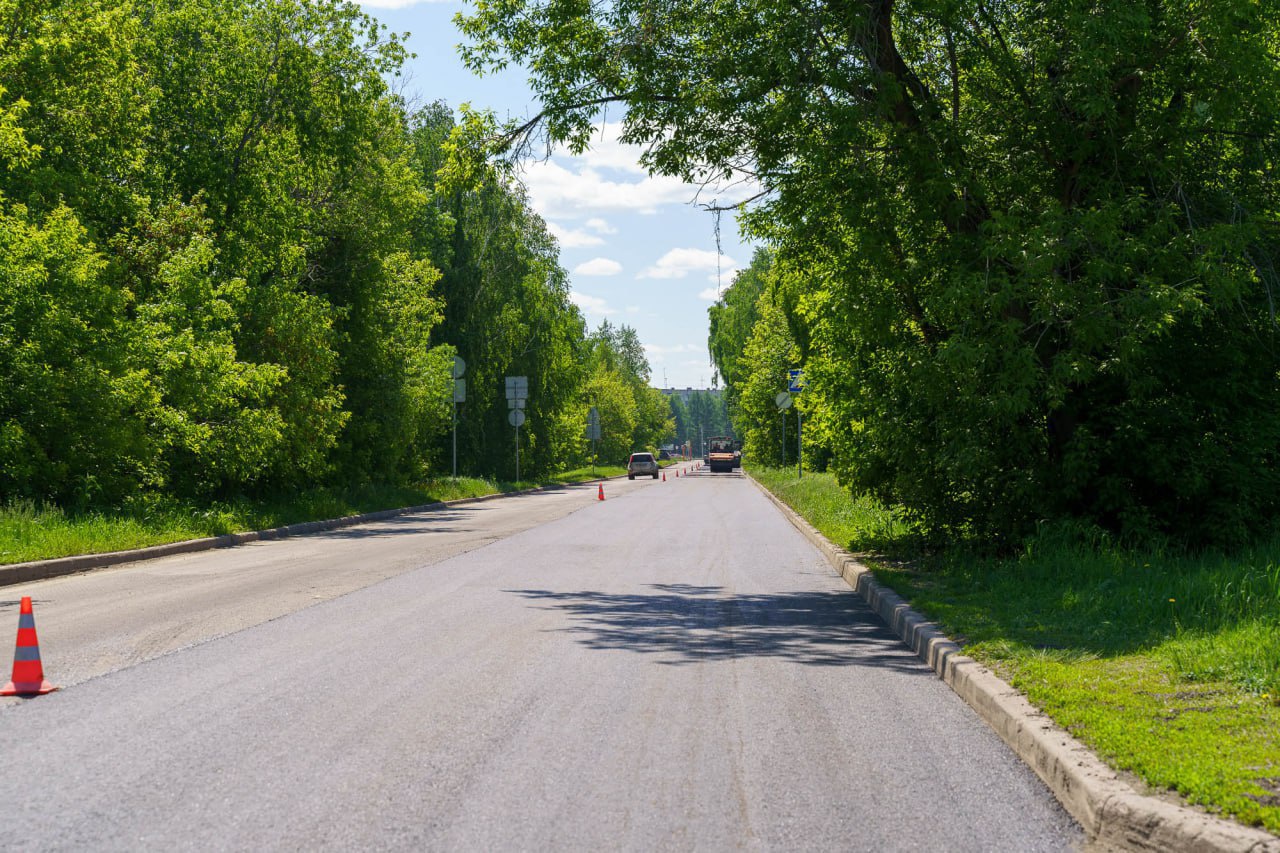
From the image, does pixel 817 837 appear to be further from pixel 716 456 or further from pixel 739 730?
pixel 716 456

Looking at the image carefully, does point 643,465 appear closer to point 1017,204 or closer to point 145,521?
point 145,521

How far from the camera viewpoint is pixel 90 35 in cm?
2219

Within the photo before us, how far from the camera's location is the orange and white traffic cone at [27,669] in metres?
7.07

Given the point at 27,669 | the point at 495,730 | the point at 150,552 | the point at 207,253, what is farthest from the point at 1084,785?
the point at 207,253

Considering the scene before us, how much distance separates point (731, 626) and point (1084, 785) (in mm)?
5456

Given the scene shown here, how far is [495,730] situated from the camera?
6.17 m

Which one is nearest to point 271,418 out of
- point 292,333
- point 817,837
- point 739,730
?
point 292,333

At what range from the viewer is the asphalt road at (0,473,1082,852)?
463 centimetres

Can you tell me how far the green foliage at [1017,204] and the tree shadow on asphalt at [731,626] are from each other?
2679mm

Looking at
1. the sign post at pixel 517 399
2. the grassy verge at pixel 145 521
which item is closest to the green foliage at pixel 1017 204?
the grassy verge at pixel 145 521

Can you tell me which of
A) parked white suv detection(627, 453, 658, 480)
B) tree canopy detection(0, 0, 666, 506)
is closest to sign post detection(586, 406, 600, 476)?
parked white suv detection(627, 453, 658, 480)

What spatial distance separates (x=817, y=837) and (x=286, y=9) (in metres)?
26.4

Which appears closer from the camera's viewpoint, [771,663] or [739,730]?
[739,730]

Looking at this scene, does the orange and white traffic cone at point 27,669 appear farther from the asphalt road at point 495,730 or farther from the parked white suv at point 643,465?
the parked white suv at point 643,465
